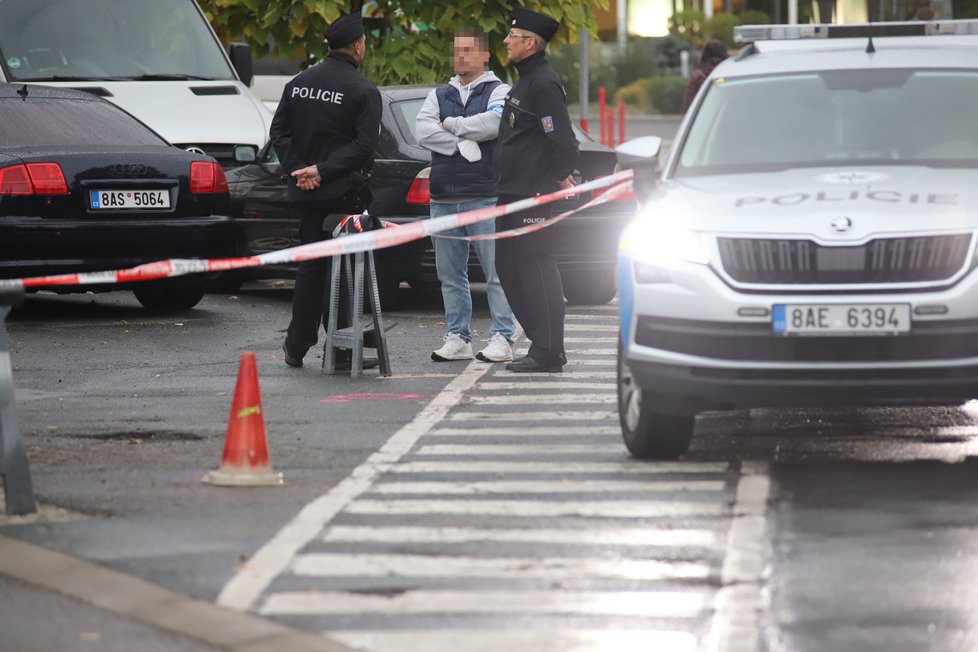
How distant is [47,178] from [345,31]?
9.01ft

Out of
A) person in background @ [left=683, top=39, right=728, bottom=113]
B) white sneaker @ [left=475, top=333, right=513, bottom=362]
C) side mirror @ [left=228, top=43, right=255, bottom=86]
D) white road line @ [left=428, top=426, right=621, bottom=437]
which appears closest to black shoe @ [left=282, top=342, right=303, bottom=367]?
white sneaker @ [left=475, top=333, right=513, bottom=362]

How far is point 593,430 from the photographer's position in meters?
8.76

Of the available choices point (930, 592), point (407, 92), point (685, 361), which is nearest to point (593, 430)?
point (685, 361)

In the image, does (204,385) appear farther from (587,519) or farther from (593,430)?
(587,519)

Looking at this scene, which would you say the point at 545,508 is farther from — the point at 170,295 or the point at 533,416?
the point at 170,295

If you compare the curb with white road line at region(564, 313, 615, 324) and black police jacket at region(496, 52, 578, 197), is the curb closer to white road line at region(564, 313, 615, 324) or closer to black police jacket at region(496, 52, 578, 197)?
black police jacket at region(496, 52, 578, 197)

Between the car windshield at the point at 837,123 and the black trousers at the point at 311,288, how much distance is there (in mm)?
2940

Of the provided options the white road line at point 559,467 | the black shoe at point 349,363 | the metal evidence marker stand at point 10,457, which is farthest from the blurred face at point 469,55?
the metal evidence marker stand at point 10,457

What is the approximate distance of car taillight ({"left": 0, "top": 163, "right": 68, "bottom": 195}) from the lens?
12719mm

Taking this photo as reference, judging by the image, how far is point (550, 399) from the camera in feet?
32.0

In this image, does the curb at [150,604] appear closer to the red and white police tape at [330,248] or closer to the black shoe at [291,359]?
the red and white police tape at [330,248]

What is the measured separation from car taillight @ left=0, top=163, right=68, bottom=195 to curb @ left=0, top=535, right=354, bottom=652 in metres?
6.52

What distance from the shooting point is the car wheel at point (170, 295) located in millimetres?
14172

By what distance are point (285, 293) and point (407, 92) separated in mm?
2330
